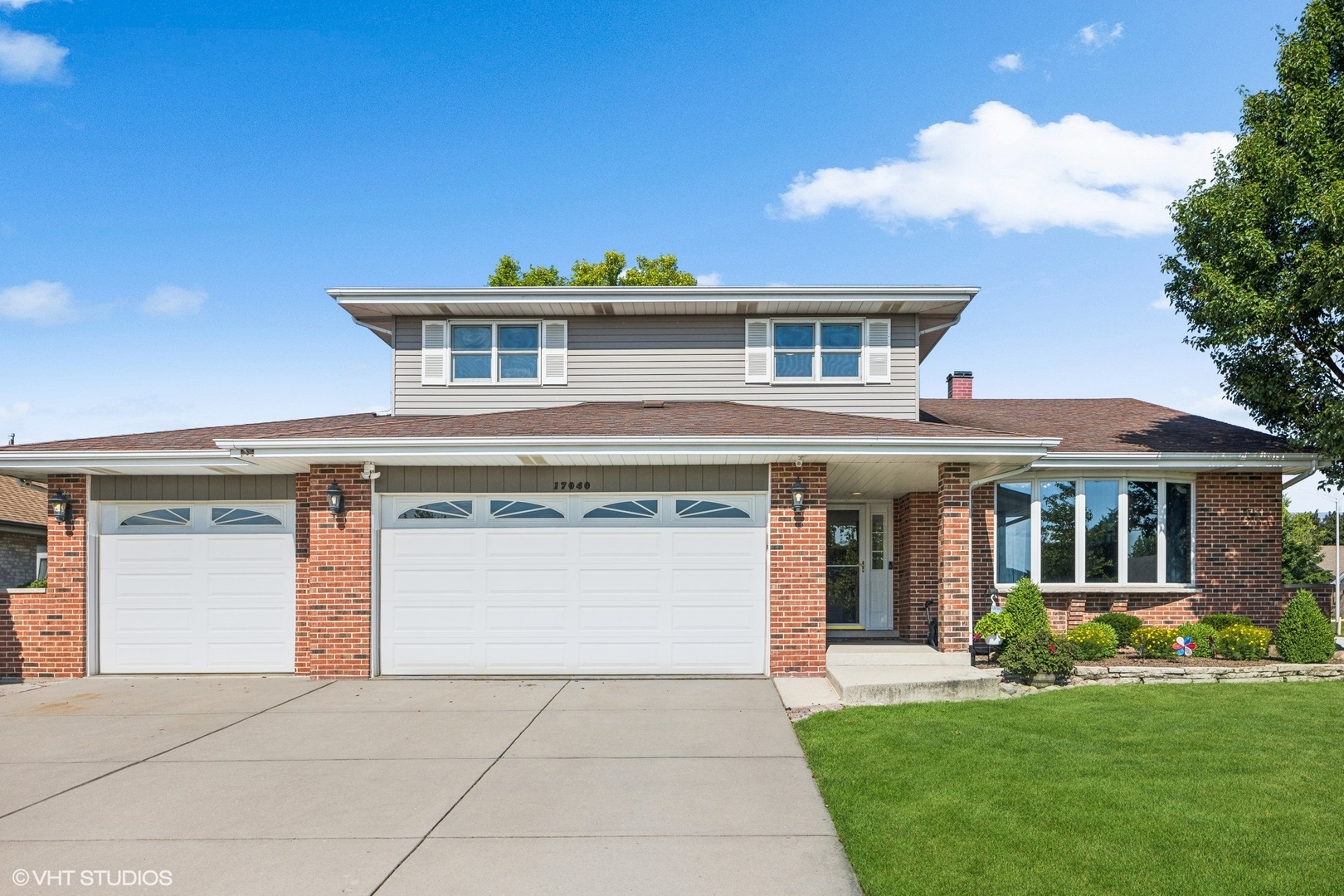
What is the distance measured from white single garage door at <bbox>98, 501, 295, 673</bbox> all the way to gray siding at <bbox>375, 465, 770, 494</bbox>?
1.97 m

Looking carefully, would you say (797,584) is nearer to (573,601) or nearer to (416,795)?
(573,601)

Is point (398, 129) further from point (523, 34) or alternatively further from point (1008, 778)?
point (1008, 778)

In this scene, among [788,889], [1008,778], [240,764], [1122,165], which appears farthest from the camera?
[1122,165]

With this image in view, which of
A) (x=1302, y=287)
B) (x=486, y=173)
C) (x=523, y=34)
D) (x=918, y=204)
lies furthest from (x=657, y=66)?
(x=1302, y=287)

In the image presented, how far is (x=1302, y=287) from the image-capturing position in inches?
472

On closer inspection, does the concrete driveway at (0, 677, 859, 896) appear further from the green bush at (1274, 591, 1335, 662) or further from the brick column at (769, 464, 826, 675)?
the green bush at (1274, 591, 1335, 662)

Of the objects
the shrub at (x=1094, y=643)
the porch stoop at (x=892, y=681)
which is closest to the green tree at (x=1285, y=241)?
the shrub at (x=1094, y=643)

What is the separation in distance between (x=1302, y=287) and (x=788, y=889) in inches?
472

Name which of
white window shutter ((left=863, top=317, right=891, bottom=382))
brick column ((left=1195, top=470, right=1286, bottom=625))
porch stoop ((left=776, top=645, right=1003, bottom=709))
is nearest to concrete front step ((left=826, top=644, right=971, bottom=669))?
porch stoop ((left=776, top=645, right=1003, bottom=709))

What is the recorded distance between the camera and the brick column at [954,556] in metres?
11.3

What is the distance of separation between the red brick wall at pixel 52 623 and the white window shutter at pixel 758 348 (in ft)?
34.1

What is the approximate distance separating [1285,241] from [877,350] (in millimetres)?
5931

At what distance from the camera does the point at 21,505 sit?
66.3 feet

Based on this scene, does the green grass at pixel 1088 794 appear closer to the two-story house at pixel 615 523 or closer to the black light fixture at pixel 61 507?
the two-story house at pixel 615 523
